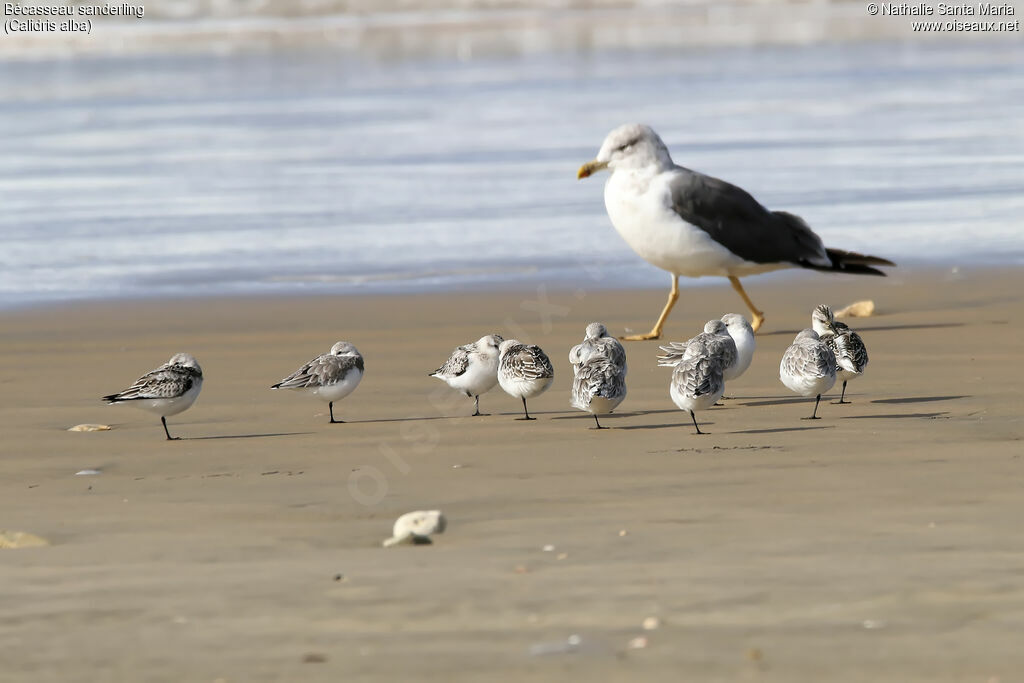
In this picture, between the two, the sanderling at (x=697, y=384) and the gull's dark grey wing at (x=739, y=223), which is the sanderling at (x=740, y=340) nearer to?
the sanderling at (x=697, y=384)

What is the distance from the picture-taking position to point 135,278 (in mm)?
16188

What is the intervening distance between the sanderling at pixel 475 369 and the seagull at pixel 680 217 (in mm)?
2941

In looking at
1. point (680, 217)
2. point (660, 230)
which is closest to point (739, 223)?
point (680, 217)

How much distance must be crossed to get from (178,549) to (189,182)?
658 inches

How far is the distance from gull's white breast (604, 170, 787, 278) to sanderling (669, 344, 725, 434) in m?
3.87

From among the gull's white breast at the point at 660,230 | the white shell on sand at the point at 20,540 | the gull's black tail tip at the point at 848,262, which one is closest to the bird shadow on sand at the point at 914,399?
the gull's white breast at the point at 660,230

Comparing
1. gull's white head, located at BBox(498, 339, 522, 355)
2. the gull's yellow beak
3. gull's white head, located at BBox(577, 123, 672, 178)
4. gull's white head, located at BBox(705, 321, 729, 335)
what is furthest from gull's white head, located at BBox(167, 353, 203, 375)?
the gull's yellow beak

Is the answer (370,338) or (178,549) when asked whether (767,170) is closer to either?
(370,338)

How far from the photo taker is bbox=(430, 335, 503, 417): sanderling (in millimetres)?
9727

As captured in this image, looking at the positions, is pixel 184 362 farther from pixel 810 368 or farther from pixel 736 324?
pixel 810 368

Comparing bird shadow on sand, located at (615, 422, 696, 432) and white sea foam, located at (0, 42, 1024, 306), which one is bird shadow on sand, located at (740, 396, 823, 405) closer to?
bird shadow on sand, located at (615, 422, 696, 432)

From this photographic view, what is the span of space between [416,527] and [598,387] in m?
2.41

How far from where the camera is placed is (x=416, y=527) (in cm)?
665

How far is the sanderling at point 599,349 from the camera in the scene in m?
9.41
